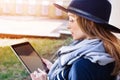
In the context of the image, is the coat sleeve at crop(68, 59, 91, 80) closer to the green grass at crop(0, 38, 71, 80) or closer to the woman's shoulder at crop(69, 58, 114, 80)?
the woman's shoulder at crop(69, 58, 114, 80)

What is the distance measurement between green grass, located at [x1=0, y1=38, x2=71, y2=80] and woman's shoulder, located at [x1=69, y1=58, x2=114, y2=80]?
2.20 feet

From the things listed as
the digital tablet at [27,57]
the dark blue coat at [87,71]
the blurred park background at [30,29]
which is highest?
the dark blue coat at [87,71]

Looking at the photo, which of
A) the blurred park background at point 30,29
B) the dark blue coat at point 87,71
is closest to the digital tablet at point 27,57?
the blurred park background at point 30,29

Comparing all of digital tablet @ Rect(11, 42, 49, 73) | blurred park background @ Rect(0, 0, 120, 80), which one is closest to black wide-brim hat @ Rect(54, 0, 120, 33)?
digital tablet @ Rect(11, 42, 49, 73)

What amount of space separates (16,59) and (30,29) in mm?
845

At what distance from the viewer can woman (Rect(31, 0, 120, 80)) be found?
82cm

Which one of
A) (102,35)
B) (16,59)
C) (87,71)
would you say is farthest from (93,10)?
(16,59)

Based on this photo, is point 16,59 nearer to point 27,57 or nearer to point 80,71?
point 27,57

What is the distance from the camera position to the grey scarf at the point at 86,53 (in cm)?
83

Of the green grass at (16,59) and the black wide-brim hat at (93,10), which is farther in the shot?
the green grass at (16,59)

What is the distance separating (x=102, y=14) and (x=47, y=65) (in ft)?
1.29

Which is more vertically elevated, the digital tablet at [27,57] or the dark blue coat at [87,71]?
the dark blue coat at [87,71]

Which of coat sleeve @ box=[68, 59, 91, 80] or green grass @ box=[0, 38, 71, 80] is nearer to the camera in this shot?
coat sleeve @ box=[68, 59, 91, 80]

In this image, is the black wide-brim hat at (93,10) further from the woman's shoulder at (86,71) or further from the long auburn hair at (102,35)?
the woman's shoulder at (86,71)
